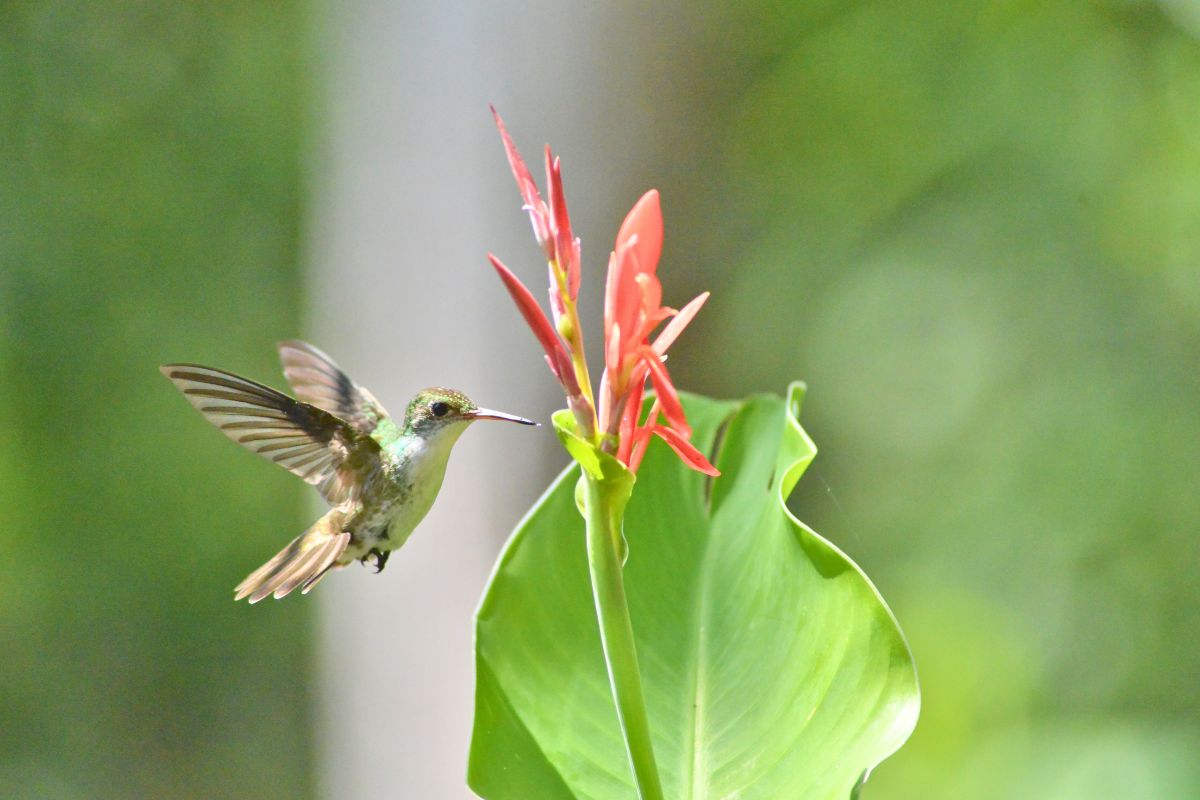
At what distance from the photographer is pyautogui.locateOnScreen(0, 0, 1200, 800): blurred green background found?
5.93ft

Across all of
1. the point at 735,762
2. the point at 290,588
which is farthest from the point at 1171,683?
the point at 290,588

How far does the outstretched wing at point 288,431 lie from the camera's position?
1.67 feet

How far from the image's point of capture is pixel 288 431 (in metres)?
0.56

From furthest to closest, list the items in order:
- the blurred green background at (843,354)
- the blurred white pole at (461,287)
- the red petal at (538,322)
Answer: the blurred green background at (843,354)
the blurred white pole at (461,287)
the red petal at (538,322)

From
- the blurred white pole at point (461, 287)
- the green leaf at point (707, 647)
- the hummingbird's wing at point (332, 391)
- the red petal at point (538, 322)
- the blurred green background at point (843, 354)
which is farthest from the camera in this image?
the blurred green background at point (843, 354)

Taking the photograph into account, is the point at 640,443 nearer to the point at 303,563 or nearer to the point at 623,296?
the point at 623,296

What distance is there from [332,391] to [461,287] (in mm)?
721

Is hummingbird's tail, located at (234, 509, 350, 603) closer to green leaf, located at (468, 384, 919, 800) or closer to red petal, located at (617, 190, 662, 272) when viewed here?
green leaf, located at (468, 384, 919, 800)

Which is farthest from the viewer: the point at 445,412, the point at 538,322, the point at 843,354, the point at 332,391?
the point at 843,354

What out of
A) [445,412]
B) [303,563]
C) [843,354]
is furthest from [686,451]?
[843,354]

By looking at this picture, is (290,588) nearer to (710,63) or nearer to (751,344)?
(710,63)

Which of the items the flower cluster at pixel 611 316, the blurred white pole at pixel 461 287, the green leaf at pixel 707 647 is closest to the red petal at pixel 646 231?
the flower cluster at pixel 611 316

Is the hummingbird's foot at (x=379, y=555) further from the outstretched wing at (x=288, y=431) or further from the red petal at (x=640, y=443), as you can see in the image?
the red petal at (x=640, y=443)

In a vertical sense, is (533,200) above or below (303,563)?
above
